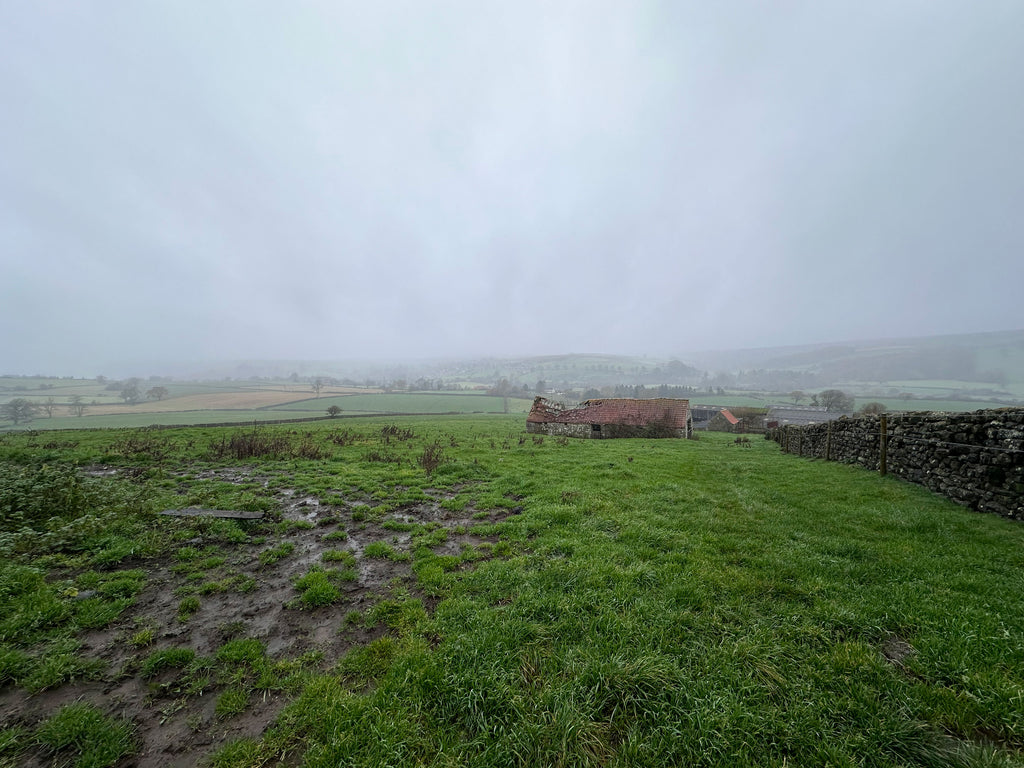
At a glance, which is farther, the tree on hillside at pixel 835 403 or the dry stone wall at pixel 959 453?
the tree on hillside at pixel 835 403

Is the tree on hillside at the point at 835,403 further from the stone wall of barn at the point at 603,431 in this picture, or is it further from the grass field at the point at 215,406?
the grass field at the point at 215,406

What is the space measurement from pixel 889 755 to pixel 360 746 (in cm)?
480

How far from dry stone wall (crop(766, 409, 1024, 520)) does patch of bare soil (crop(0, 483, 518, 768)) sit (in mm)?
11052

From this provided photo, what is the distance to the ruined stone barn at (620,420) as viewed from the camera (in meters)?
31.6

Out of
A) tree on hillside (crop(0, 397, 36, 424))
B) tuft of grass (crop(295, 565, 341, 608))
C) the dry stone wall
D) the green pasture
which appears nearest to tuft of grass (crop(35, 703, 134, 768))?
tuft of grass (crop(295, 565, 341, 608))

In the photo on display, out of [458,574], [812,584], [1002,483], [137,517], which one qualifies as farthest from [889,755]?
[137,517]

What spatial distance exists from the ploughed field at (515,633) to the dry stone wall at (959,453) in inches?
25.6

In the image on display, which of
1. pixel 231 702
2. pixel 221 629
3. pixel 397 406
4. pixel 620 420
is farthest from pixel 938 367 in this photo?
pixel 221 629

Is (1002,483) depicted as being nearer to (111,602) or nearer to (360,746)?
(360,746)

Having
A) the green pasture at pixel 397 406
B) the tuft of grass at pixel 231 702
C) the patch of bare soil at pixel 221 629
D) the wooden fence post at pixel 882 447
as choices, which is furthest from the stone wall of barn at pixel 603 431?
the green pasture at pixel 397 406

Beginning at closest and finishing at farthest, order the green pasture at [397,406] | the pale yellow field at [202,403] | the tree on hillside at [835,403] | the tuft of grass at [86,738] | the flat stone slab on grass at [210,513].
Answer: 1. the tuft of grass at [86,738]
2. the flat stone slab on grass at [210,513]
3. the pale yellow field at [202,403]
4. the green pasture at [397,406]
5. the tree on hillside at [835,403]

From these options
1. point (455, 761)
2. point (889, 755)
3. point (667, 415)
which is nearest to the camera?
point (889, 755)

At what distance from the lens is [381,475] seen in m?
14.0

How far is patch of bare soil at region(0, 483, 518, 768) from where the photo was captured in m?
3.66
